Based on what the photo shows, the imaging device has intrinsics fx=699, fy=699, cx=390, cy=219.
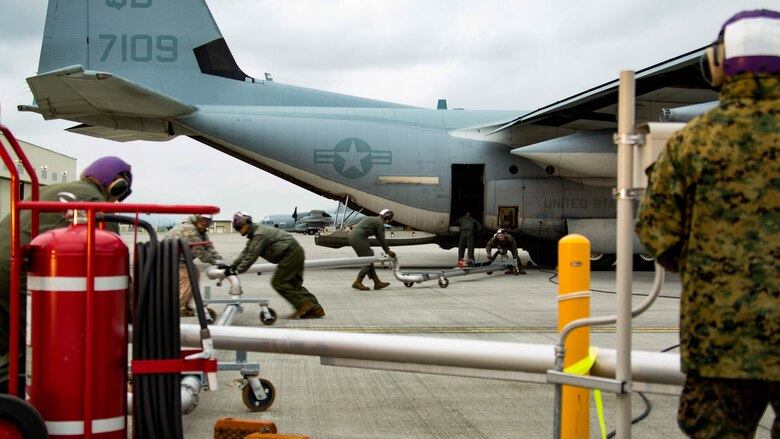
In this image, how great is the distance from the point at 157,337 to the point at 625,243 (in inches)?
83.3

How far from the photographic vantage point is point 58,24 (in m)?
16.3

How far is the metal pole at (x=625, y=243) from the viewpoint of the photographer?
9.02 ft

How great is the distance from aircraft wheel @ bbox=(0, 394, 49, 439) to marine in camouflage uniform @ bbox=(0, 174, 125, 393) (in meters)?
0.26

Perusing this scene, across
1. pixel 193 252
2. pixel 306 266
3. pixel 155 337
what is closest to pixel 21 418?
pixel 155 337

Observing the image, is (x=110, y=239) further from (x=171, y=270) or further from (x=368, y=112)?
(x=368, y=112)

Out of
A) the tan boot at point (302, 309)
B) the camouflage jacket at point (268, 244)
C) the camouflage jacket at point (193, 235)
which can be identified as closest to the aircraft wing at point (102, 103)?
the camouflage jacket at point (193, 235)

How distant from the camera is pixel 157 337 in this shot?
10.6ft

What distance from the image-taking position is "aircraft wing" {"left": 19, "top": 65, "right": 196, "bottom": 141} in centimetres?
1278

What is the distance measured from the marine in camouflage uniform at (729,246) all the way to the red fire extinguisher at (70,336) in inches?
94.3

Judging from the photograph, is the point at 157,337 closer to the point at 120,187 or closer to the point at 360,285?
the point at 120,187

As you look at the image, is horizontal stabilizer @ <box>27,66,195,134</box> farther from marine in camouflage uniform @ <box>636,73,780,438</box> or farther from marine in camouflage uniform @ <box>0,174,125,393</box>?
marine in camouflage uniform @ <box>636,73,780,438</box>

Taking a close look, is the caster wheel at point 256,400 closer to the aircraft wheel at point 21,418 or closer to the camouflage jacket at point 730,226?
the aircraft wheel at point 21,418

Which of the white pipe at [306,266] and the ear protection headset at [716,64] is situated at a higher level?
the ear protection headset at [716,64]

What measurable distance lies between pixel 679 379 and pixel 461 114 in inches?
592
